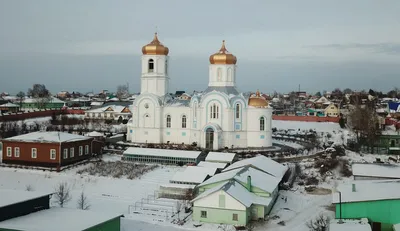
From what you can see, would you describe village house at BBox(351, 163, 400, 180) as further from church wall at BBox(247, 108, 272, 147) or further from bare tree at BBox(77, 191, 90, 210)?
bare tree at BBox(77, 191, 90, 210)

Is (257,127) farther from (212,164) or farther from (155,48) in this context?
(155,48)

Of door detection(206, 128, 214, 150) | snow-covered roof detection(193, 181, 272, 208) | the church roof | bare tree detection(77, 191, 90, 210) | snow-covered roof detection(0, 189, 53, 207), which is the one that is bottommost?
bare tree detection(77, 191, 90, 210)

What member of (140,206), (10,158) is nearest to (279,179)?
(140,206)

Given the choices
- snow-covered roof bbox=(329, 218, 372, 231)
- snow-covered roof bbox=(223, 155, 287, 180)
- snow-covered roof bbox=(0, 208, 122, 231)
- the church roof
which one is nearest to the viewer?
snow-covered roof bbox=(0, 208, 122, 231)

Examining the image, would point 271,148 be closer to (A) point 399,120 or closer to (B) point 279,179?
(B) point 279,179

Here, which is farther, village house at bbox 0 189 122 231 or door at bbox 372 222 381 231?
door at bbox 372 222 381 231

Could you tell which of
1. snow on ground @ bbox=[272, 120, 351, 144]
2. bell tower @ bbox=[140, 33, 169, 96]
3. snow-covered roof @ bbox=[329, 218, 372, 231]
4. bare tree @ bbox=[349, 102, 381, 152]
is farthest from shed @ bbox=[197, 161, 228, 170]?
Result: snow on ground @ bbox=[272, 120, 351, 144]

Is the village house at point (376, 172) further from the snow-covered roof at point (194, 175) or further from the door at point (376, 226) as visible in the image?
the snow-covered roof at point (194, 175)
